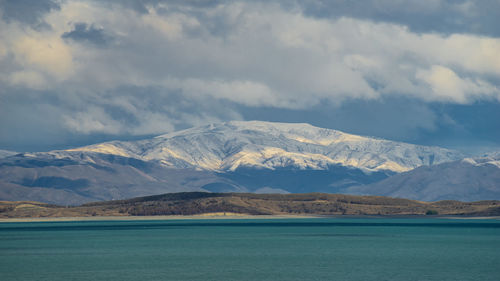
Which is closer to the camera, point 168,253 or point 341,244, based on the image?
point 168,253

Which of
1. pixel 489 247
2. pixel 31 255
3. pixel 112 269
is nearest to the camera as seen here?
pixel 112 269

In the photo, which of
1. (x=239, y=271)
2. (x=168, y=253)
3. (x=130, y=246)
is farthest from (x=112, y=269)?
(x=130, y=246)

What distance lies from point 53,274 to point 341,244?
304 ft

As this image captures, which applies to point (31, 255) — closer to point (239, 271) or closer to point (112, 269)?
point (112, 269)

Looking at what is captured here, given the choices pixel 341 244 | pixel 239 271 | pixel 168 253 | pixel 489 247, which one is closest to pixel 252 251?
pixel 168 253

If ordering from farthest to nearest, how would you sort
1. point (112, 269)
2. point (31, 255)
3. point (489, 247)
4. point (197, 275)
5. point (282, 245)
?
point (282, 245) → point (489, 247) → point (31, 255) → point (112, 269) → point (197, 275)

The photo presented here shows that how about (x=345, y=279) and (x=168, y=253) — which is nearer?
(x=345, y=279)

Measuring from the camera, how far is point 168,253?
557 ft

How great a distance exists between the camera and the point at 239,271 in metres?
130

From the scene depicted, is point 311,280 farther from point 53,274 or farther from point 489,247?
point 489,247

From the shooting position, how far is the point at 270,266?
5418 inches

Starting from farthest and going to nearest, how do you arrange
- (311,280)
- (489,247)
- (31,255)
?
(489,247), (31,255), (311,280)

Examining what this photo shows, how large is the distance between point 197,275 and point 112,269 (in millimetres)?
19375

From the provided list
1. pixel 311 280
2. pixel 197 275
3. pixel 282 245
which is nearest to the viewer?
pixel 311 280
